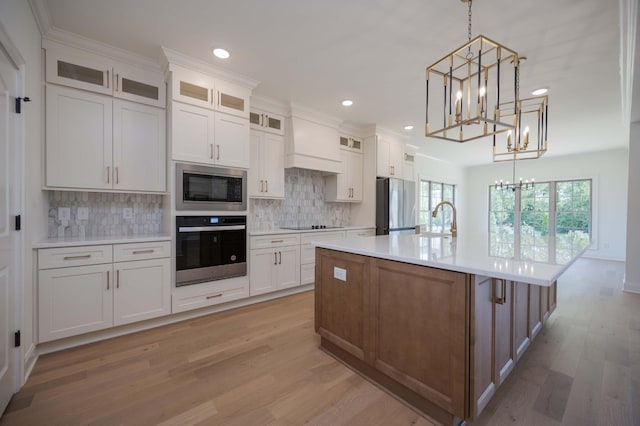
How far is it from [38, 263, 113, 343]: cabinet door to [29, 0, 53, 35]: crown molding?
188cm

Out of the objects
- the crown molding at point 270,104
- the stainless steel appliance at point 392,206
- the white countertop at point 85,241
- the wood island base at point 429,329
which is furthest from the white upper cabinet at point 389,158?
the white countertop at point 85,241

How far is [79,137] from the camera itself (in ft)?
8.09

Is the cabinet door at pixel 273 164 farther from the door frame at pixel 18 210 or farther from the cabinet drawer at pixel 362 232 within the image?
the door frame at pixel 18 210

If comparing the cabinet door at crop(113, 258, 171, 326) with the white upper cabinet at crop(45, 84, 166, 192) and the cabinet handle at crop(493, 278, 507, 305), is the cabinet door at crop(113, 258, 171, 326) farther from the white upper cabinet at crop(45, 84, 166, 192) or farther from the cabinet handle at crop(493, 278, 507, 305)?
the cabinet handle at crop(493, 278, 507, 305)

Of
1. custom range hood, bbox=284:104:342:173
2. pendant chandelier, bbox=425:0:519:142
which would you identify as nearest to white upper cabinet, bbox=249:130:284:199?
custom range hood, bbox=284:104:342:173

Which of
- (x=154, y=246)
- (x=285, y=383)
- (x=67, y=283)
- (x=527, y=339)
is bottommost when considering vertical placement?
(x=285, y=383)

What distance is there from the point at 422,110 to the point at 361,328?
3.35 m

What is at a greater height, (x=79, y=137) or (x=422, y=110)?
(x=422, y=110)

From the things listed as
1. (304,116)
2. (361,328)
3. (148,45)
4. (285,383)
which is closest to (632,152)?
(304,116)

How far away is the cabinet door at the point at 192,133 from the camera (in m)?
2.77

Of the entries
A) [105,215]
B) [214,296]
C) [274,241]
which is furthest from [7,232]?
[274,241]

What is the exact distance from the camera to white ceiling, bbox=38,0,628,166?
2037 mm

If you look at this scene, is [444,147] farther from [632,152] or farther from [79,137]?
[79,137]

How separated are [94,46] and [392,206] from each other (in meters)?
4.08
